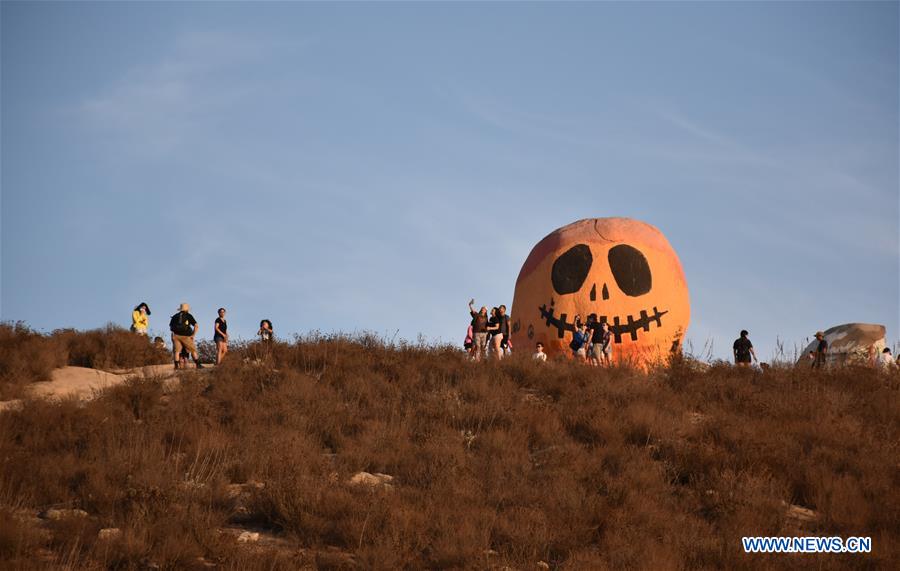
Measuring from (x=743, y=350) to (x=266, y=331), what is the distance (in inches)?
383

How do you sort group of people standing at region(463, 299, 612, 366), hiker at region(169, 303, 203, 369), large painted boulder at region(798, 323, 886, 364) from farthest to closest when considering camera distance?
large painted boulder at region(798, 323, 886, 364)
group of people standing at region(463, 299, 612, 366)
hiker at region(169, 303, 203, 369)

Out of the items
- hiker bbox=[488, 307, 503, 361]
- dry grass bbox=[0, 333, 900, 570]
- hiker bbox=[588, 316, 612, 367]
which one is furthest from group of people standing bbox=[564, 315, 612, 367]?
dry grass bbox=[0, 333, 900, 570]

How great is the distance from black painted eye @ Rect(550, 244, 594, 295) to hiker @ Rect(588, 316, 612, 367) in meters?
1.12

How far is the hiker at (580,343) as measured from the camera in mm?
18625

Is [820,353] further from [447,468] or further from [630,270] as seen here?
[447,468]

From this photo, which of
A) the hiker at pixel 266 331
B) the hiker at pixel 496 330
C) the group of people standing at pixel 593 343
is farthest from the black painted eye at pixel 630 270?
the hiker at pixel 266 331

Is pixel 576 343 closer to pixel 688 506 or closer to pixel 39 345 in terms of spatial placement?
pixel 688 506


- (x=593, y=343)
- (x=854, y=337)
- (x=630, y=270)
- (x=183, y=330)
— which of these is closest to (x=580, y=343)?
(x=593, y=343)

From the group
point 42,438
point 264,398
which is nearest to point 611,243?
point 264,398

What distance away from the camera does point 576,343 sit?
61.9 feet

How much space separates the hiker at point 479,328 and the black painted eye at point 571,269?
1783 mm

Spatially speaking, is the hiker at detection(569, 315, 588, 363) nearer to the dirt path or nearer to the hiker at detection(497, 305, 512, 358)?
the hiker at detection(497, 305, 512, 358)

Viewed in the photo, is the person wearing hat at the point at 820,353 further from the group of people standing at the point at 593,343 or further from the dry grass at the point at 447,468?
the group of people standing at the point at 593,343

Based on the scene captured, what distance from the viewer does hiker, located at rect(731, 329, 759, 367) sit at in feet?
62.8
